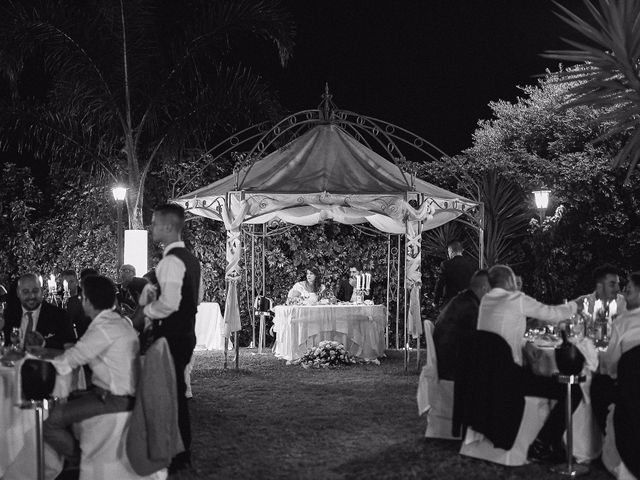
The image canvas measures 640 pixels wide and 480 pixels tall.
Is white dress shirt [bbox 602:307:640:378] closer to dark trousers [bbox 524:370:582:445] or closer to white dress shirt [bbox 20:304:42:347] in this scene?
dark trousers [bbox 524:370:582:445]

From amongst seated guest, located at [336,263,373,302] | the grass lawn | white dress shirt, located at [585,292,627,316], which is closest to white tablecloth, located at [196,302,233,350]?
seated guest, located at [336,263,373,302]

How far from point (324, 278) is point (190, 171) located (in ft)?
10.9

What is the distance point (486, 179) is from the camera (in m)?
16.9

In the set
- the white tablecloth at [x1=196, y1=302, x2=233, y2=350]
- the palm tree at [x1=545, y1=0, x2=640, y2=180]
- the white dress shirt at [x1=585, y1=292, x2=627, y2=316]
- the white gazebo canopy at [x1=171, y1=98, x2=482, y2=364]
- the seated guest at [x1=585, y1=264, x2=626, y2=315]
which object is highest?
the white gazebo canopy at [x1=171, y1=98, x2=482, y2=364]

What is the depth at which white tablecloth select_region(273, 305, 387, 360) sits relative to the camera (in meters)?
13.7

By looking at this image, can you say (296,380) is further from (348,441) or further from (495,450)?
(495,450)

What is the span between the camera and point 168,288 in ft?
19.7

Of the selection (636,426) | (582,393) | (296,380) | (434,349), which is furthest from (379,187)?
(636,426)

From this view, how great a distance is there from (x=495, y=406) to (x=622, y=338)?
1014mm

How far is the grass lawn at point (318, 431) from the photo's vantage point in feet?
20.8

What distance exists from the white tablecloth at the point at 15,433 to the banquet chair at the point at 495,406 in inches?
115

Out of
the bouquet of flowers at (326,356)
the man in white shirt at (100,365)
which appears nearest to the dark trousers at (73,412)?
the man in white shirt at (100,365)

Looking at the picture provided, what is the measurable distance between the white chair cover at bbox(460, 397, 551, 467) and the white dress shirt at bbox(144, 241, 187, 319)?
2.43 meters

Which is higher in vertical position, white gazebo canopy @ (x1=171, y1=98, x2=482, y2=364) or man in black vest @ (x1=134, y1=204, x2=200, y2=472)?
white gazebo canopy @ (x1=171, y1=98, x2=482, y2=364)
